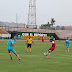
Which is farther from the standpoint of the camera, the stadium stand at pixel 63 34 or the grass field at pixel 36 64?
the stadium stand at pixel 63 34

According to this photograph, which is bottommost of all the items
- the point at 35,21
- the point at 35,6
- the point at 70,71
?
the point at 70,71

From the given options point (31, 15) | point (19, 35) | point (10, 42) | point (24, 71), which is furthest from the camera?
point (31, 15)

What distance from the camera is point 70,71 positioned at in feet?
34.0

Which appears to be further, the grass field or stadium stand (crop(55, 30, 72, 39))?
stadium stand (crop(55, 30, 72, 39))

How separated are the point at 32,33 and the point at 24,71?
2869 inches

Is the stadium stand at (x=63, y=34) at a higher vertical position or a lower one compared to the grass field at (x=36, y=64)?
higher

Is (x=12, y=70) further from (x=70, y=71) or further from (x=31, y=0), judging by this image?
(x=31, y=0)

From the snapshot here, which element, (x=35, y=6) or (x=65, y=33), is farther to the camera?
(x=35, y=6)

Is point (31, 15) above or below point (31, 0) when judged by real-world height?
below

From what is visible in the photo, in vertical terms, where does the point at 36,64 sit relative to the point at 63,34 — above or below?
below

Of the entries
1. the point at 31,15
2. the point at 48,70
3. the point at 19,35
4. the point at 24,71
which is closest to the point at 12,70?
the point at 24,71

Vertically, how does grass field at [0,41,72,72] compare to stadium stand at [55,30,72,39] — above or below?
below

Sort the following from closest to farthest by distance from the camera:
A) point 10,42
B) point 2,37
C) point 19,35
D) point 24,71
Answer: point 24,71 → point 10,42 → point 2,37 → point 19,35

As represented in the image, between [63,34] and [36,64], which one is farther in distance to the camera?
[63,34]
